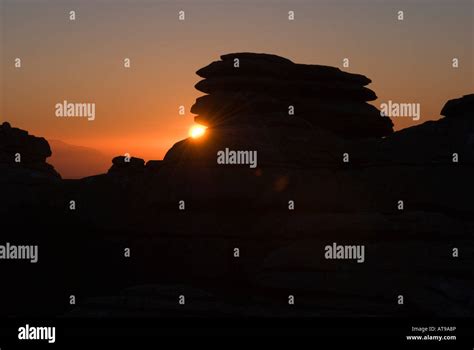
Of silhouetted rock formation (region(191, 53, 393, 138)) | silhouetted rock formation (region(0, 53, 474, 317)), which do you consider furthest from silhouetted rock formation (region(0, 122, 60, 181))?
silhouetted rock formation (region(191, 53, 393, 138))

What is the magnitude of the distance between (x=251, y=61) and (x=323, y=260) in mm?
14563

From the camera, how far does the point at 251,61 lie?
137 feet

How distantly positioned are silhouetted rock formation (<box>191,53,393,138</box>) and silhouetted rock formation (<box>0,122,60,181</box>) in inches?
440

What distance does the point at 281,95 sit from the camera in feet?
139

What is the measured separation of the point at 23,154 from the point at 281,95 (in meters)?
18.3

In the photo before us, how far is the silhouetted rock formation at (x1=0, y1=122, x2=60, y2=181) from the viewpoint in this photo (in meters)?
45.6

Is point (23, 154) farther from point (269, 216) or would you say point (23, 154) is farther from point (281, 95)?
point (269, 216)

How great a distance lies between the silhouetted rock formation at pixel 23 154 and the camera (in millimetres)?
45616

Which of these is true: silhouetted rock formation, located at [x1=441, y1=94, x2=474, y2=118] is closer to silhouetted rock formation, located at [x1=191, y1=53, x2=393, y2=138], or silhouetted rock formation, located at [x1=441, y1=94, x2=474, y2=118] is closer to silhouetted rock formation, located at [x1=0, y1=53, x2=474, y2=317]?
silhouetted rock formation, located at [x1=0, y1=53, x2=474, y2=317]

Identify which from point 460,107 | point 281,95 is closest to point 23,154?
point 281,95

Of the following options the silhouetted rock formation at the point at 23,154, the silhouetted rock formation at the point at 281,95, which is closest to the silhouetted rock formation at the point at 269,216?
the silhouetted rock formation at the point at 281,95

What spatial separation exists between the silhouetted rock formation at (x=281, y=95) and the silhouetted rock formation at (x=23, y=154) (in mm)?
11172

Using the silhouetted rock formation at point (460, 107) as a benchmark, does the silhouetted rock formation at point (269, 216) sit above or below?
below

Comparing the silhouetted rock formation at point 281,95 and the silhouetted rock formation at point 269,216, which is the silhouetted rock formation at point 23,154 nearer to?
the silhouetted rock formation at point 269,216
